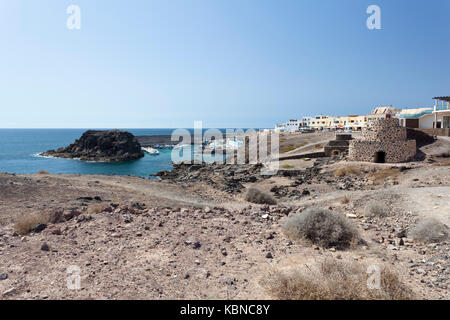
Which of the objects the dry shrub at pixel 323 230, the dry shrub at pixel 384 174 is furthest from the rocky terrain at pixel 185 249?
the dry shrub at pixel 384 174

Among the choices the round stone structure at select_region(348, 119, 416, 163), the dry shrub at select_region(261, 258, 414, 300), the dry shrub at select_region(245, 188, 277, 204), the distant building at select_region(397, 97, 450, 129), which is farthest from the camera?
the distant building at select_region(397, 97, 450, 129)

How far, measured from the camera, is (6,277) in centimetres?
454

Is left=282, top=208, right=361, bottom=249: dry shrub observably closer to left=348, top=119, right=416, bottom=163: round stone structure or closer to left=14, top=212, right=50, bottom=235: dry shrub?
left=14, top=212, right=50, bottom=235: dry shrub

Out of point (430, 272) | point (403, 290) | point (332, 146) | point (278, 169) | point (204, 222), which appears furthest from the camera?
point (332, 146)

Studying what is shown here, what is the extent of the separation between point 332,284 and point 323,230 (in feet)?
7.74

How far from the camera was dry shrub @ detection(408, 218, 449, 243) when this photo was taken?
6.30 m

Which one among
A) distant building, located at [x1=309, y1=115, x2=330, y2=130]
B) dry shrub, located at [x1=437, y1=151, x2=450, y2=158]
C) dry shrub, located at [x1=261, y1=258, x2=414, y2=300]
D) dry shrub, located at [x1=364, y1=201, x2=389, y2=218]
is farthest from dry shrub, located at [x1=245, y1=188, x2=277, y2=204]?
distant building, located at [x1=309, y1=115, x2=330, y2=130]

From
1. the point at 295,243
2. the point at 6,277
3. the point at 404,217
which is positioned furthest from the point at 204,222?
the point at 404,217

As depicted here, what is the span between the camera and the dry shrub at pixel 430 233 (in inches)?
248

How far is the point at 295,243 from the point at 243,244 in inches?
44.1

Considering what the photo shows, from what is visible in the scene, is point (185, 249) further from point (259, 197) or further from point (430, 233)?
point (259, 197)

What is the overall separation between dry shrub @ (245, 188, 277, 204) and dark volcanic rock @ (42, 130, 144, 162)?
4748cm

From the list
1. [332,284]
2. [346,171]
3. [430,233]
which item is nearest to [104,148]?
[346,171]
